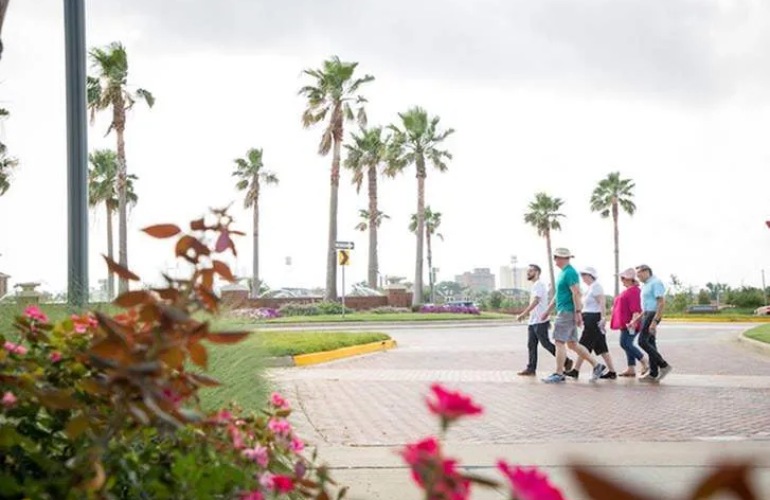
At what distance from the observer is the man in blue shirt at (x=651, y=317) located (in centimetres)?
1320

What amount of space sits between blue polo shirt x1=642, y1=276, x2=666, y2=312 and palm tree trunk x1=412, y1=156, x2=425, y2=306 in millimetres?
42514

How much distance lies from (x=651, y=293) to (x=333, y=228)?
37.7 metres

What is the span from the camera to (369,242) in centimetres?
5972

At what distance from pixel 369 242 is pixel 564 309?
47.1m

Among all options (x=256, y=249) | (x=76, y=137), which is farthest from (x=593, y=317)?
(x=256, y=249)

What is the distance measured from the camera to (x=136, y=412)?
182cm

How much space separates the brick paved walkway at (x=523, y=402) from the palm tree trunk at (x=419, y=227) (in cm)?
3786

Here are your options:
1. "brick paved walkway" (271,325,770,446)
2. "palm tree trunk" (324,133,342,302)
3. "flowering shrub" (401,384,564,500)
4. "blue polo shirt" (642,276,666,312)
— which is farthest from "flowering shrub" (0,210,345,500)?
"palm tree trunk" (324,133,342,302)

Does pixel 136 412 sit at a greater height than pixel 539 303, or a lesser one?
greater

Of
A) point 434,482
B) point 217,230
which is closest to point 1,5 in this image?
point 217,230

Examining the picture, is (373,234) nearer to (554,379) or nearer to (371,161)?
(371,161)

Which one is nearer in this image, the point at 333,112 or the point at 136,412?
the point at 136,412

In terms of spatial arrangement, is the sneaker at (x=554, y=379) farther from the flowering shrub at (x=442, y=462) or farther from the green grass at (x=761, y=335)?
the flowering shrub at (x=442, y=462)

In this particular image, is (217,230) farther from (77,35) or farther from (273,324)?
(273,324)
